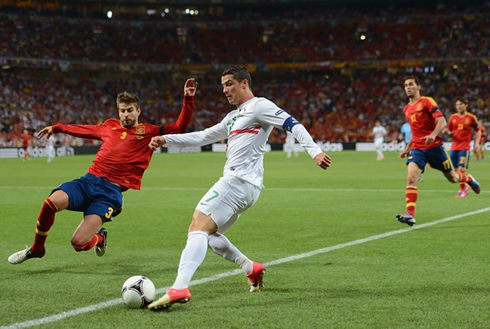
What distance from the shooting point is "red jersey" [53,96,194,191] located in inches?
305

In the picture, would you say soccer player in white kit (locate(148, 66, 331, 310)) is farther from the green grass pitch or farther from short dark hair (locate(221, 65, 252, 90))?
the green grass pitch

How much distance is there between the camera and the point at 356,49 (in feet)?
206

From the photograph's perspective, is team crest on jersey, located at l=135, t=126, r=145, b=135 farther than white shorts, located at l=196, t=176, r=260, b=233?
Yes

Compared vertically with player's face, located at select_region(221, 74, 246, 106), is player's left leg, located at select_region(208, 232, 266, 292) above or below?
below

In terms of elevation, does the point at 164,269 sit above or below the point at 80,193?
below

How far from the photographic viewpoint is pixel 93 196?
747 centimetres

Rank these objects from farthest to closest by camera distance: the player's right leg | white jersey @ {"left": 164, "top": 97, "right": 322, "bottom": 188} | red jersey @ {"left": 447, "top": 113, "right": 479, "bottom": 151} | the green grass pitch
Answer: red jersey @ {"left": 447, "top": 113, "right": 479, "bottom": 151}
the player's right leg
white jersey @ {"left": 164, "top": 97, "right": 322, "bottom": 188}
the green grass pitch

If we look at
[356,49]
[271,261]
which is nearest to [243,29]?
[356,49]

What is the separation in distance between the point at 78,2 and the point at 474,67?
35.8m

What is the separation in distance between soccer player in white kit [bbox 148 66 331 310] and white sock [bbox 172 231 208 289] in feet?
0.04

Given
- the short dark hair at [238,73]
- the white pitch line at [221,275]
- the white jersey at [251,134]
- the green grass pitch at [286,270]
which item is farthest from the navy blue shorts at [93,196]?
the short dark hair at [238,73]

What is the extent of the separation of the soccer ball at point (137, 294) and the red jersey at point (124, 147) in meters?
2.26

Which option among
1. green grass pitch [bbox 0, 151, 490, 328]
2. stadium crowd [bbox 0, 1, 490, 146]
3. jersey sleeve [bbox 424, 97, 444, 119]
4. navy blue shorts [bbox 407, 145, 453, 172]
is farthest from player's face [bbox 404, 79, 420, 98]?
stadium crowd [bbox 0, 1, 490, 146]

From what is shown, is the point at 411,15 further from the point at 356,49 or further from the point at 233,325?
the point at 233,325
